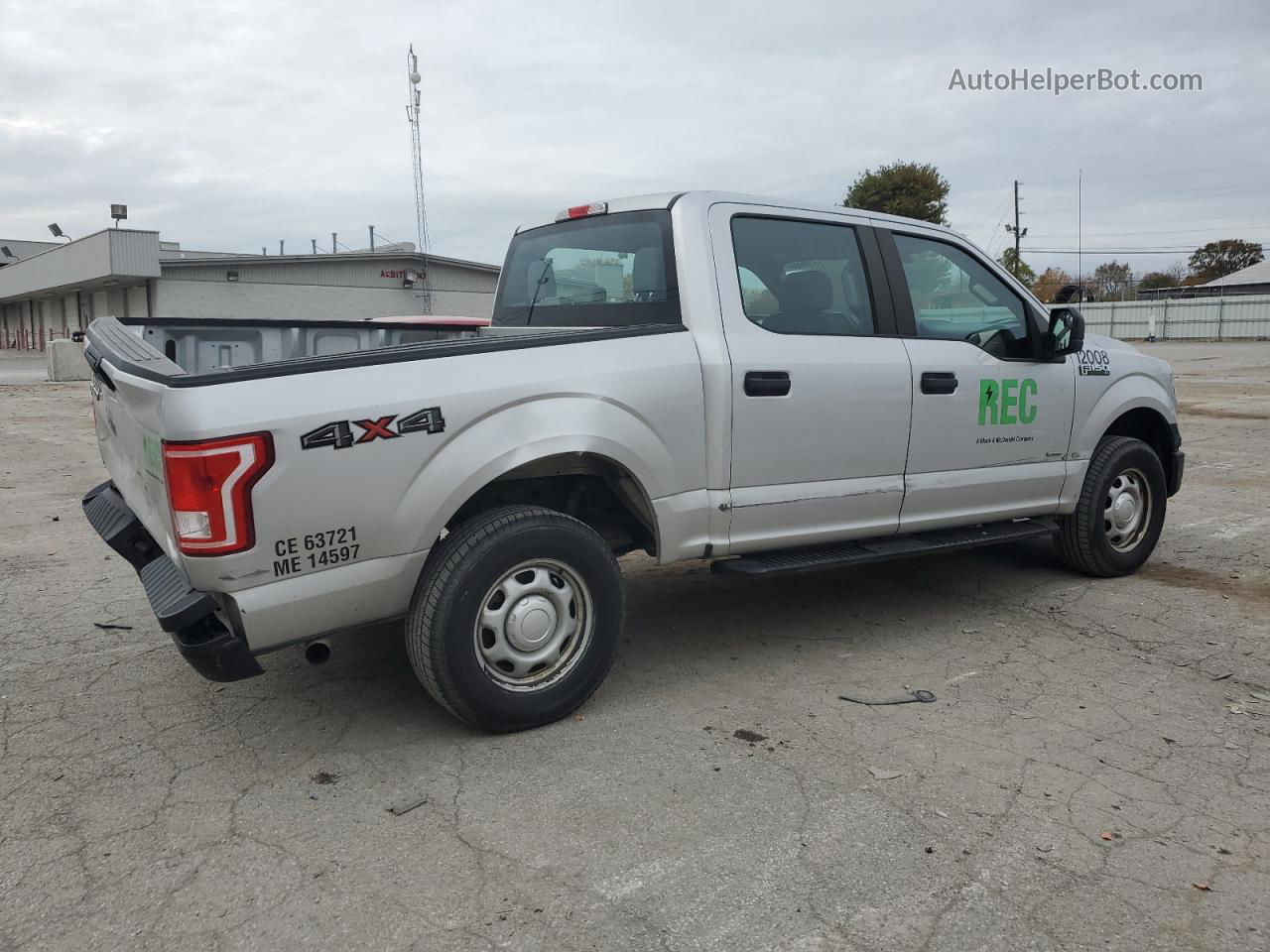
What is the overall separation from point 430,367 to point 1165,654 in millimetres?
3436

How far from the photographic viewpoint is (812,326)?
14.4ft

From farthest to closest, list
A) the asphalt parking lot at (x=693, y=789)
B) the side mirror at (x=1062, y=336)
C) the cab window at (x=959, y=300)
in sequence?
the side mirror at (x=1062, y=336)
the cab window at (x=959, y=300)
the asphalt parking lot at (x=693, y=789)

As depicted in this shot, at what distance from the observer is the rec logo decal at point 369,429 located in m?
3.12

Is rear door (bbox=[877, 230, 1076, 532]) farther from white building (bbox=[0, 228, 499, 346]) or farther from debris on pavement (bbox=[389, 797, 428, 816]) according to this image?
white building (bbox=[0, 228, 499, 346])

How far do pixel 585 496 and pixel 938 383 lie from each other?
1.71 meters

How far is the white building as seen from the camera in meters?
35.3

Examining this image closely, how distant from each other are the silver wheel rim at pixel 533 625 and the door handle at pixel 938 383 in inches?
76.3

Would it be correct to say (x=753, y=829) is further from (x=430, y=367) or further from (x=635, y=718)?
(x=430, y=367)

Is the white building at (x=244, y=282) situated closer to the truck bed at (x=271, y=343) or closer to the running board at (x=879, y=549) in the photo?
the truck bed at (x=271, y=343)

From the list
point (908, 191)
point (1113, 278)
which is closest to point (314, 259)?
point (908, 191)

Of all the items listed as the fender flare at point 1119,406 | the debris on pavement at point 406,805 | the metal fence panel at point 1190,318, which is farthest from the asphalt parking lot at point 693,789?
the metal fence panel at point 1190,318

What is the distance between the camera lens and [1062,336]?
16.8 ft


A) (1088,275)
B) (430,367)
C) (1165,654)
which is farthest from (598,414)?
(1088,275)

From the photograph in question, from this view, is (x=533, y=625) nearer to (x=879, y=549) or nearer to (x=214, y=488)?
(x=214, y=488)
